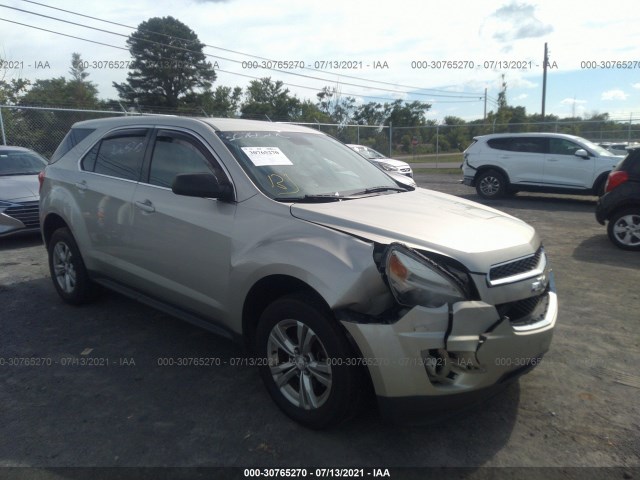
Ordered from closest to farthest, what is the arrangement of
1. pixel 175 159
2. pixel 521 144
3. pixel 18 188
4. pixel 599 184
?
pixel 175 159 → pixel 18 188 → pixel 599 184 → pixel 521 144

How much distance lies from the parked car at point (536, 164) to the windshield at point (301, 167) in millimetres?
9884

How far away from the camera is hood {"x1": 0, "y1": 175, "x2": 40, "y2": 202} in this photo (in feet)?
24.8

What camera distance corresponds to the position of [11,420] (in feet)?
10.1

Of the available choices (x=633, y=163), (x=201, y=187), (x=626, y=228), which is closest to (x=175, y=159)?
(x=201, y=187)

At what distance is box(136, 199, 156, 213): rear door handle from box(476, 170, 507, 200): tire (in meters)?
11.5

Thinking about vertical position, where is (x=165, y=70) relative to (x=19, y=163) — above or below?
above

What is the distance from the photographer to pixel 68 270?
16.5 ft

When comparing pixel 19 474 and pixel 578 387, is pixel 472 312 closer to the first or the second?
pixel 578 387

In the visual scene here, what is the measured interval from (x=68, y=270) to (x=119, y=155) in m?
1.45

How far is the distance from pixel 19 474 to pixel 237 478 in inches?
45.4

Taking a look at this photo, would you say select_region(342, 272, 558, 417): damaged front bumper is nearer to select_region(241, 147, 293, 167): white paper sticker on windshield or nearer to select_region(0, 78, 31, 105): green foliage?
select_region(241, 147, 293, 167): white paper sticker on windshield

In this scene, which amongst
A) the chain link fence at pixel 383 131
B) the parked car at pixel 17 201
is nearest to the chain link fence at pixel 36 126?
the chain link fence at pixel 383 131

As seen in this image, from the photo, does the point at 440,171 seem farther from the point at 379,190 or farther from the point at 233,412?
the point at 233,412

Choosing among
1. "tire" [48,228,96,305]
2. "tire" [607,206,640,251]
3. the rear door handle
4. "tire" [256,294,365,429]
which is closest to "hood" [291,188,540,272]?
"tire" [256,294,365,429]
